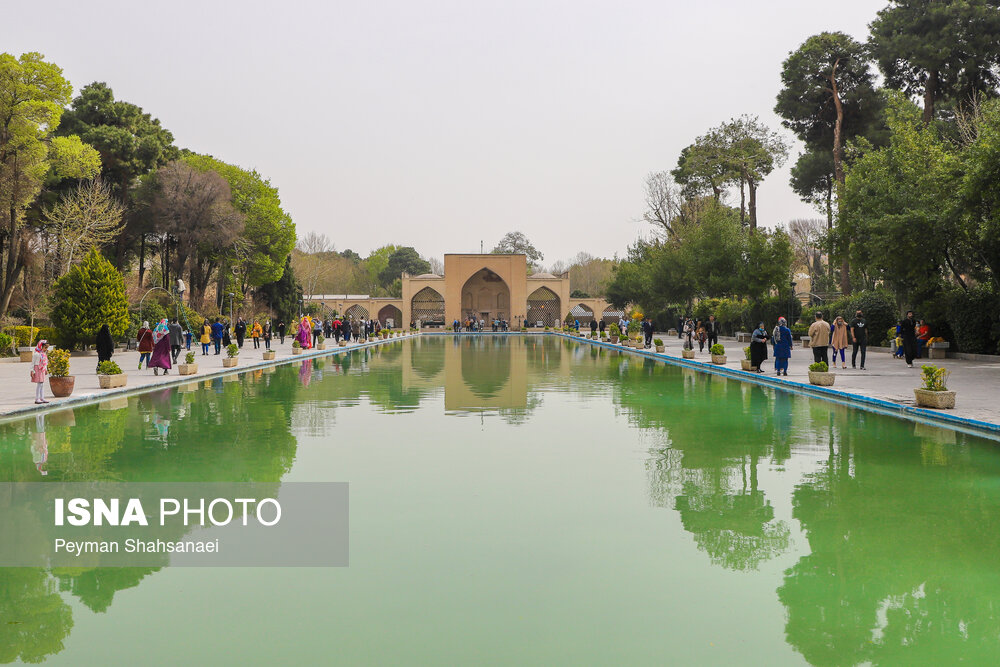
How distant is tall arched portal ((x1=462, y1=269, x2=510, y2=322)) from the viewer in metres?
70.9

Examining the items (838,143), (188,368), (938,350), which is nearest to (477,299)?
(838,143)

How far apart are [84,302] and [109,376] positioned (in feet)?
40.1

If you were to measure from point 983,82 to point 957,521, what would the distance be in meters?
28.4

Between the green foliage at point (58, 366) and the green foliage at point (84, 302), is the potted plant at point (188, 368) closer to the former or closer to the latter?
the green foliage at point (58, 366)

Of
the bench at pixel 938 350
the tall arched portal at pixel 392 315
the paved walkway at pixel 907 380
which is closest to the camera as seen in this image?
the paved walkway at pixel 907 380

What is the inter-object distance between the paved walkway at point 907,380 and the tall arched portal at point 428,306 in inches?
1946

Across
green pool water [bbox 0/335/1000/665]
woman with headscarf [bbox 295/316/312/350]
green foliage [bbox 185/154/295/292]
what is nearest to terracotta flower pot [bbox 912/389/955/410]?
green pool water [bbox 0/335/1000/665]

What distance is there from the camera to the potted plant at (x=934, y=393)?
10797 millimetres

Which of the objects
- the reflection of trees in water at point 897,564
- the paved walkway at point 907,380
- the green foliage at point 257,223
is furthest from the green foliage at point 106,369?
the green foliage at point 257,223

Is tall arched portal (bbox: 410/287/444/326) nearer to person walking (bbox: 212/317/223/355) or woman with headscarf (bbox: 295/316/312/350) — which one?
woman with headscarf (bbox: 295/316/312/350)

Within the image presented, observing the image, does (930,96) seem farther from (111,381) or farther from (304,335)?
(111,381)

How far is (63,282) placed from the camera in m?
24.7

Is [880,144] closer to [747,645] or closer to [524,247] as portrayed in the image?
[747,645]

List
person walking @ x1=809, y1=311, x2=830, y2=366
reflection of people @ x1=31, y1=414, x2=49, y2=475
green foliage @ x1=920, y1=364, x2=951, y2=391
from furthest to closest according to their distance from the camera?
Answer: person walking @ x1=809, y1=311, x2=830, y2=366
green foliage @ x1=920, y1=364, x2=951, y2=391
reflection of people @ x1=31, y1=414, x2=49, y2=475
